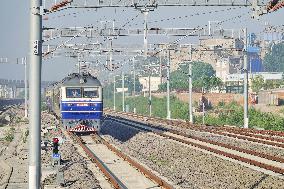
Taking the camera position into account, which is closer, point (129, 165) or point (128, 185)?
point (128, 185)

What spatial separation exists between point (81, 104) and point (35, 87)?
23324 mm

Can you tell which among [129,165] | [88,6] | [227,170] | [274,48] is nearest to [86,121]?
[88,6]

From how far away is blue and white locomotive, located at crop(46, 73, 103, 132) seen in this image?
1401 inches

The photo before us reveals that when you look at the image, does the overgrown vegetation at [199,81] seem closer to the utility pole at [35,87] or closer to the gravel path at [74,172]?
the gravel path at [74,172]

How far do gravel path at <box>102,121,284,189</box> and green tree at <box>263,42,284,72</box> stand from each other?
163m

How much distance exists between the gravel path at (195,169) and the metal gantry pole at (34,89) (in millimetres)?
7257

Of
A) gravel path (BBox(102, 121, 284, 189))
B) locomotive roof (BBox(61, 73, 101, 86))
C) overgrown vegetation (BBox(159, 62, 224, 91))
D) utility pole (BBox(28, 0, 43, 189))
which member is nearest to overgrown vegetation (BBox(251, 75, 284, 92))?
overgrown vegetation (BBox(159, 62, 224, 91))

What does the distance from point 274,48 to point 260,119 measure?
488 feet

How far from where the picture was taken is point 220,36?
5397 centimetres

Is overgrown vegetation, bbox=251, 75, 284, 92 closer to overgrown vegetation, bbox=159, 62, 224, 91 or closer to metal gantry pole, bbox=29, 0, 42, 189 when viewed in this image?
overgrown vegetation, bbox=159, 62, 224, 91

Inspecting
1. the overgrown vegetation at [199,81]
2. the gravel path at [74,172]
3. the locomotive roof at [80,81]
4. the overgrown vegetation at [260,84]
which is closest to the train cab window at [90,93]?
the locomotive roof at [80,81]

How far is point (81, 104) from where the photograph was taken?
35.6 metres

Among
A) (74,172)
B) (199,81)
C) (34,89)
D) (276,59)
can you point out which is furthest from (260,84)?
(34,89)

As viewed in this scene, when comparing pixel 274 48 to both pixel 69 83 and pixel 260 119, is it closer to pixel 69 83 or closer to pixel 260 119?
pixel 260 119
